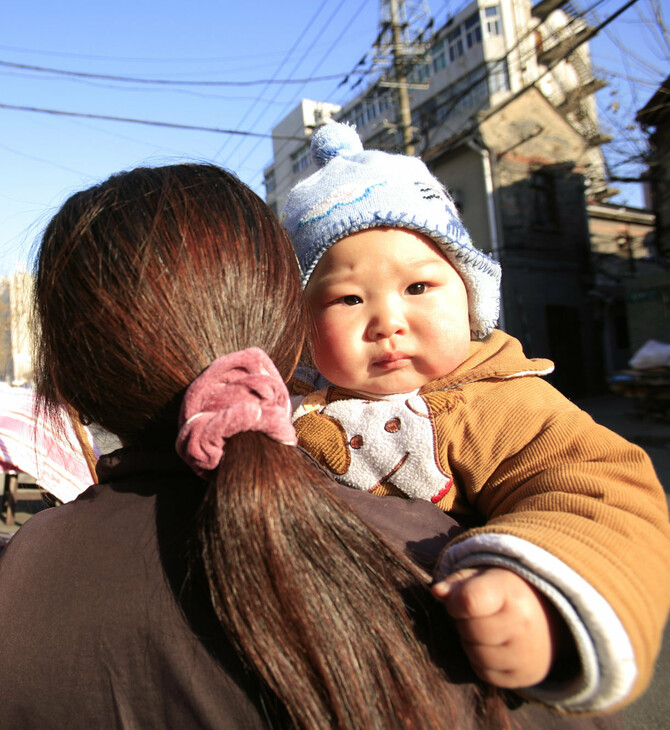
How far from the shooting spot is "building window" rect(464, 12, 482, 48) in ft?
90.9

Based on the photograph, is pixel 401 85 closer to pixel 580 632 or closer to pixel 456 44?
pixel 580 632

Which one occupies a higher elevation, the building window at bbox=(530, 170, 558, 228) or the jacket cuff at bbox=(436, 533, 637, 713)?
the building window at bbox=(530, 170, 558, 228)

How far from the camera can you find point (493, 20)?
90.2ft

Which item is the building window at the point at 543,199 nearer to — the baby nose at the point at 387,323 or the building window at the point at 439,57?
the baby nose at the point at 387,323

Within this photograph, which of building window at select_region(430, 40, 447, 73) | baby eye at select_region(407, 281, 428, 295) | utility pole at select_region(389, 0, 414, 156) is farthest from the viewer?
building window at select_region(430, 40, 447, 73)

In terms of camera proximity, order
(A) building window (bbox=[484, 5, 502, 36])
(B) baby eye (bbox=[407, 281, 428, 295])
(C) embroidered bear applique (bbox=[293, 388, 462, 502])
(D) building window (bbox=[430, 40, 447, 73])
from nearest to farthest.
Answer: (C) embroidered bear applique (bbox=[293, 388, 462, 502])
(B) baby eye (bbox=[407, 281, 428, 295])
(A) building window (bbox=[484, 5, 502, 36])
(D) building window (bbox=[430, 40, 447, 73])

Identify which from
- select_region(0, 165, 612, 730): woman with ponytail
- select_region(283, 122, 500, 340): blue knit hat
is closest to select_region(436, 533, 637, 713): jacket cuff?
select_region(0, 165, 612, 730): woman with ponytail

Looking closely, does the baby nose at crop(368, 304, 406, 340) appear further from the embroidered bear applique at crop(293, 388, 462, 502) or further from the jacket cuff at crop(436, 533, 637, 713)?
the jacket cuff at crop(436, 533, 637, 713)

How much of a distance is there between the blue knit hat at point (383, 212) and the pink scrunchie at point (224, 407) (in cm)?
62

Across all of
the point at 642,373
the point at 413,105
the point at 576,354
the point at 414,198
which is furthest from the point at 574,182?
the point at 414,198

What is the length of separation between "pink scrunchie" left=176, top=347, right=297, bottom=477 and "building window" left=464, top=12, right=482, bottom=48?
1257 inches

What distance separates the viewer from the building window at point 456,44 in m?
28.8

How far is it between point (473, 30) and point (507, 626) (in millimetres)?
32779

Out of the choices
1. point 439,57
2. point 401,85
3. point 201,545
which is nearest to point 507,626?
point 201,545
